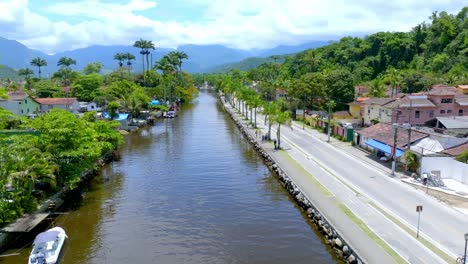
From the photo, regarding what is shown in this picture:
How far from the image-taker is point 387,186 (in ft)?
103

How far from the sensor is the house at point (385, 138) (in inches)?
1492

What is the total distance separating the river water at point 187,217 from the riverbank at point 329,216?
2.63 feet

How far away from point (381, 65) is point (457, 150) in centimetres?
9774

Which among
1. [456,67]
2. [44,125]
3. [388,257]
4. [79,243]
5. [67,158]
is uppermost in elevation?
[456,67]

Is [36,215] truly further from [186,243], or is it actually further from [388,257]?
[388,257]

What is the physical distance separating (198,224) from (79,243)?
7.85 meters

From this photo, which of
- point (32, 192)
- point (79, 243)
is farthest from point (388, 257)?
point (32, 192)

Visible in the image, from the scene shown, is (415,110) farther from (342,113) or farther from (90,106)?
(90,106)

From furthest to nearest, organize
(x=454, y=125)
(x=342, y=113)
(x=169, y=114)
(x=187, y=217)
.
→ (x=169, y=114) < (x=342, y=113) < (x=454, y=125) < (x=187, y=217)

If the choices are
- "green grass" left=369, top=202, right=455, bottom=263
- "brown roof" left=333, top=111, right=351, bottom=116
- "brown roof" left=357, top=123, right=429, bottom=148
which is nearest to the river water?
"green grass" left=369, top=202, right=455, bottom=263

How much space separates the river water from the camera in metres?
23.5

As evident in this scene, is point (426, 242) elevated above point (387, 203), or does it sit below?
below

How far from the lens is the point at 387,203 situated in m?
27.5

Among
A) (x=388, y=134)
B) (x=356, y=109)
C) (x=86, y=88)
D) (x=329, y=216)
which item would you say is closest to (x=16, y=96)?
(x=86, y=88)
